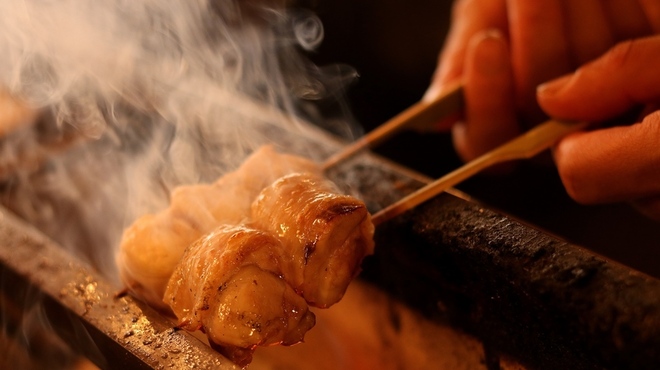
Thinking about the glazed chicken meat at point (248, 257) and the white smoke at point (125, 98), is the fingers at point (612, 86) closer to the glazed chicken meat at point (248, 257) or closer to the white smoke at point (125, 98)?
the glazed chicken meat at point (248, 257)

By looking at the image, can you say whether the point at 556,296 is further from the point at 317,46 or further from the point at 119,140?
the point at 317,46

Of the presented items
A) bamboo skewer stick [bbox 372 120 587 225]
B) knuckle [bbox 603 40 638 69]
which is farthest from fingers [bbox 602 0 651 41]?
A: bamboo skewer stick [bbox 372 120 587 225]

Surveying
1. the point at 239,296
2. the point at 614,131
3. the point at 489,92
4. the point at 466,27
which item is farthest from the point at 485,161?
the point at 466,27

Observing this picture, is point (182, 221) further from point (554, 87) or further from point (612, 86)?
point (612, 86)

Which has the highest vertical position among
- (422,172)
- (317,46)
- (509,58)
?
(509,58)

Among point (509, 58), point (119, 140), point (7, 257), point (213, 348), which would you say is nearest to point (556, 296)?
point (213, 348)

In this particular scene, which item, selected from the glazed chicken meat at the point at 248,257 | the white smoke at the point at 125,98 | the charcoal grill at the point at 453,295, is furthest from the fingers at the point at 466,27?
the glazed chicken meat at the point at 248,257
